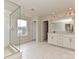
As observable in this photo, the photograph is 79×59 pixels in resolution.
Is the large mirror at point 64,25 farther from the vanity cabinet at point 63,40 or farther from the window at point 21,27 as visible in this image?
the window at point 21,27

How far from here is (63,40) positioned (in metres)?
5.38

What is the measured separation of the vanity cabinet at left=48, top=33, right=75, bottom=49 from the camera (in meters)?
4.79

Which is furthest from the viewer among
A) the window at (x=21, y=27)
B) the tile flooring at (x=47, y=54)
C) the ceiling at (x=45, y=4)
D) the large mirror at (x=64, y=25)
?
the large mirror at (x=64, y=25)

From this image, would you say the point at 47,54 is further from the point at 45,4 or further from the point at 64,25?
the point at 64,25

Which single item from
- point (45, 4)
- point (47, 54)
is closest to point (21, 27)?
point (45, 4)

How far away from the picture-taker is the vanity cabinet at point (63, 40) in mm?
4789

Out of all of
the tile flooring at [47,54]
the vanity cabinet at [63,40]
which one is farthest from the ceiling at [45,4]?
the tile flooring at [47,54]

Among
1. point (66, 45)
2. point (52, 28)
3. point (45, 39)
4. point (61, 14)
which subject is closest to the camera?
point (66, 45)

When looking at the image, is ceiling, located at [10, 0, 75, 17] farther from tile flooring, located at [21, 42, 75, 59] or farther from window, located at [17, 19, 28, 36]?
tile flooring, located at [21, 42, 75, 59]
